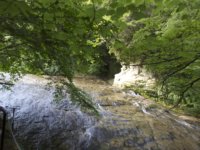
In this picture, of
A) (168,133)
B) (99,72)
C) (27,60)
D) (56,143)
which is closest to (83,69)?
(27,60)

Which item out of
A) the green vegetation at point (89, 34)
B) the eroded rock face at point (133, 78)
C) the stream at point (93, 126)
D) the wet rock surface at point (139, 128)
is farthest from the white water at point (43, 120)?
the eroded rock face at point (133, 78)

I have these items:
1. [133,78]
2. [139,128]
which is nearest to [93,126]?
[139,128]

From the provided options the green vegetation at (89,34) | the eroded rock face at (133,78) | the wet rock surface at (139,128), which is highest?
the eroded rock face at (133,78)

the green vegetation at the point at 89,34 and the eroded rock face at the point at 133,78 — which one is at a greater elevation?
the eroded rock face at the point at 133,78

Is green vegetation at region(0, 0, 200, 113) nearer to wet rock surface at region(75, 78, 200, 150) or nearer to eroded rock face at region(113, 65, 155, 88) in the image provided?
wet rock surface at region(75, 78, 200, 150)

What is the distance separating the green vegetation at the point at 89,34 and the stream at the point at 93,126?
117 cm

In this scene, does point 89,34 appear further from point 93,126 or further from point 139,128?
point 139,128

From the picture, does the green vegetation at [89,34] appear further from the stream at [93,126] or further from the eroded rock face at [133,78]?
the eroded rock face at [133,78]

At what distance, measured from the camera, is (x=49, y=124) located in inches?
214

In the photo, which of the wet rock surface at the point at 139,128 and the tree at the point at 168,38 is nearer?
the tree at the point at 168,38

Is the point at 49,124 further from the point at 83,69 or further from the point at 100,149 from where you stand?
the point at 83,69

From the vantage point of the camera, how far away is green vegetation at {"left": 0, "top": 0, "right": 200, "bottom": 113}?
2.43 m

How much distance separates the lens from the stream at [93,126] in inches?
196

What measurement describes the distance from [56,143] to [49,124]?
25.0 inches
